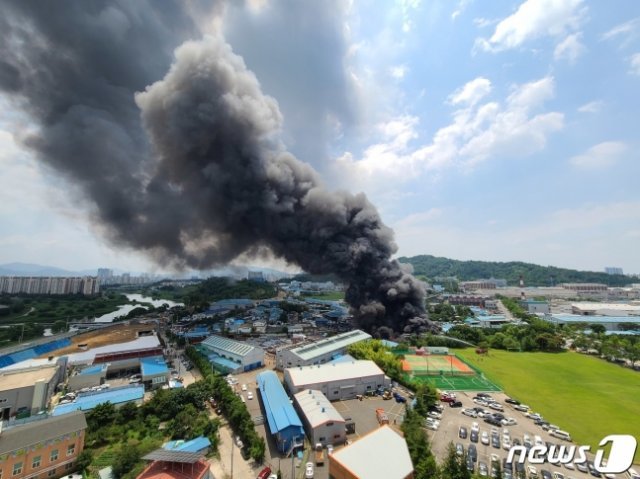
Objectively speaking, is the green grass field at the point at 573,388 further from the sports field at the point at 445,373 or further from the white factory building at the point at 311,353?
the white factory building at the point at 311,353

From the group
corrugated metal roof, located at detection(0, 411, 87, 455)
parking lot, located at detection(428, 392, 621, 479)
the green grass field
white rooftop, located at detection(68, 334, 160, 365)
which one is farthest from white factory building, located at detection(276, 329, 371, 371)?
corrugated metal roof, located at detection(0, 411, 87, 455)

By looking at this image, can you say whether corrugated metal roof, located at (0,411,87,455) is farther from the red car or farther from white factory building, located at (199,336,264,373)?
white factory building, located at (199,336,264,373)

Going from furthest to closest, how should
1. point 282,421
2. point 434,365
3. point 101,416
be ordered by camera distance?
point 434,365
point 101,416
point 282,421

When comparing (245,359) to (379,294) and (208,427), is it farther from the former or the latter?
(379,294)

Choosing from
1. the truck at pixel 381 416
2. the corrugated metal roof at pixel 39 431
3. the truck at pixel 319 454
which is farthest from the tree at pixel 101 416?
the truck at pixel 381 416

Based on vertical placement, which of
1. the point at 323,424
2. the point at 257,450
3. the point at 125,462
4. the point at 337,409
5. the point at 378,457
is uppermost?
the point at 323,424

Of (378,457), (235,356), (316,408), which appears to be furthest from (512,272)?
(378,457)

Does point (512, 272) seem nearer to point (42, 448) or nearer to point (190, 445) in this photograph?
point (190, 445)
